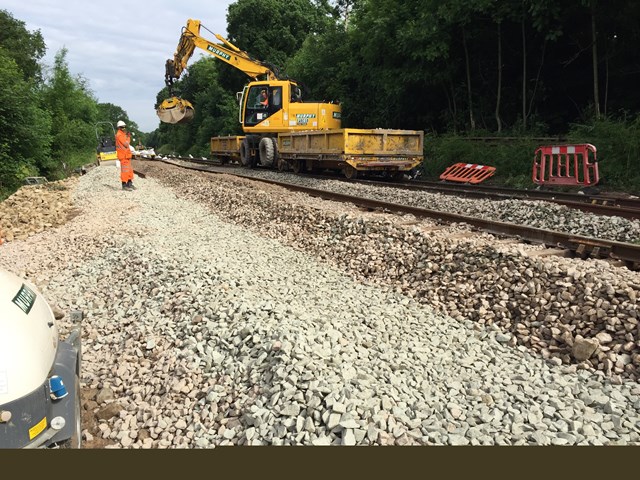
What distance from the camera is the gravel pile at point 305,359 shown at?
269 centimetres

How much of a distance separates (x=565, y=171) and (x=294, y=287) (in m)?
10.1

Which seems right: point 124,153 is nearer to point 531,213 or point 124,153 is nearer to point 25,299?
point 531,213

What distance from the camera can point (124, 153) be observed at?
1312 centimetres

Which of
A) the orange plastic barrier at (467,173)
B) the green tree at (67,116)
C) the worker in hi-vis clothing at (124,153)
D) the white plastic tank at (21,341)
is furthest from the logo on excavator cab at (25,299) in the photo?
the green tree at (67,116)

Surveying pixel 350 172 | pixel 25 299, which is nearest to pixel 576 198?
pixel 350 172

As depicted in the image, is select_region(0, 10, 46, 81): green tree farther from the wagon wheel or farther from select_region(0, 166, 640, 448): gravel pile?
select_region(0, 166, 640, 448): gravel pile

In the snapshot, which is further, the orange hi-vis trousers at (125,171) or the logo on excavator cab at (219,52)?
the logo on excavator cab at (219,52)

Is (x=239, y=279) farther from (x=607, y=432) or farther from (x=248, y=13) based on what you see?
(x=248, y=13)

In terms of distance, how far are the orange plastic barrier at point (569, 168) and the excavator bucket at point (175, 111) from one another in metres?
16.9

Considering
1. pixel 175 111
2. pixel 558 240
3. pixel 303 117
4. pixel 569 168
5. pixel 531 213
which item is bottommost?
pixel 558 240

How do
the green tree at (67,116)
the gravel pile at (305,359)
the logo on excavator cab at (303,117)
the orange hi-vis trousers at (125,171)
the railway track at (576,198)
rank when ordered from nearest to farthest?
the gravel pile at (305,359)
the railway track at (576,198)
the orange hi-vis trousers at (125,171)
the logo on excavator cab at (303,117)
the green tree at (67,116)

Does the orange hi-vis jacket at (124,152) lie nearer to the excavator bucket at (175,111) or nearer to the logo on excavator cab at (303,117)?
the logo on excavator cab at (303,117)

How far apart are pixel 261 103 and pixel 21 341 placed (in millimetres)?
18827

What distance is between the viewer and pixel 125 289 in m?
5.36
